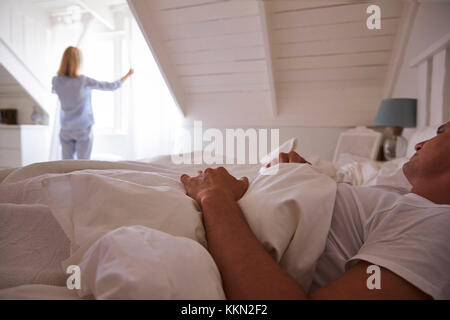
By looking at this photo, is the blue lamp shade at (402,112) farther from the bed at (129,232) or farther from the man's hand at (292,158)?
the bed at (129,232)

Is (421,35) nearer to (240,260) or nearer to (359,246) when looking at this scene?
(359,246)

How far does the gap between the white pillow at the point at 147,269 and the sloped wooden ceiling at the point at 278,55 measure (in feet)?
6.67

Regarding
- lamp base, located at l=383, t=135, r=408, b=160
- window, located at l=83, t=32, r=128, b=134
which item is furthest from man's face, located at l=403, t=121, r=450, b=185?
window, located at l=83, t=32, r=128, b=134

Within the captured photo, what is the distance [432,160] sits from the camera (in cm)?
72

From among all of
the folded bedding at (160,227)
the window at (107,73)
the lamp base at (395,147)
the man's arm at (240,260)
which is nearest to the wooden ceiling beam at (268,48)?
the lamp base at (395,147)

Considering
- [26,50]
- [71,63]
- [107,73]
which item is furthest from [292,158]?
[26,50]

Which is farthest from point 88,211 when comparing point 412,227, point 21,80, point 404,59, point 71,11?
point 71,11

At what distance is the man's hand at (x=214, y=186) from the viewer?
2.13ft

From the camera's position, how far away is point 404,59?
2.18m

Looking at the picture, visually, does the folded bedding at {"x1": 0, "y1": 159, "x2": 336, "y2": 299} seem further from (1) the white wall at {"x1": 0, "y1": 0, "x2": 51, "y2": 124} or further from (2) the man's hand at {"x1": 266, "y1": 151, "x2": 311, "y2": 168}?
(1) the white wall at {"x1": 0, "y1": 0, "x2": 51, "y2": 124}

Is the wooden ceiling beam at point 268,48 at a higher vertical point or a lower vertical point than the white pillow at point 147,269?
higher

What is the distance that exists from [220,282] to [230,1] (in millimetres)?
2284

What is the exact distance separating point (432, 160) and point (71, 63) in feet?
9.98
